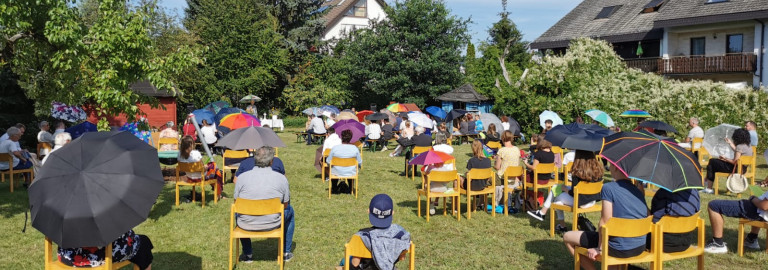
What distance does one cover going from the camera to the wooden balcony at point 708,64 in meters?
25.4

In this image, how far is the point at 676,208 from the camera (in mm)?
5945

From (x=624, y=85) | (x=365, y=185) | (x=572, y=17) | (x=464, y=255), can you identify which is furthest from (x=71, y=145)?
(x=572, y=17)

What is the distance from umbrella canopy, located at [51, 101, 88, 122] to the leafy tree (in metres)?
17.8

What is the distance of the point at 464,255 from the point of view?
7.40m

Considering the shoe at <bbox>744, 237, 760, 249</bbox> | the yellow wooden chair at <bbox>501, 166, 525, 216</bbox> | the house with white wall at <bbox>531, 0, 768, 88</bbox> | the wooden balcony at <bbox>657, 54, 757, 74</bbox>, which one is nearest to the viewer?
the shoe at <bbox>744, 237, 760, 249</bbox>

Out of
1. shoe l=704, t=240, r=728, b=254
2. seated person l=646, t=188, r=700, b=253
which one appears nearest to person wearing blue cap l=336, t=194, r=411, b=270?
seated person l=646, t=188, r=700, b=253

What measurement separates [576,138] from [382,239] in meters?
6.66

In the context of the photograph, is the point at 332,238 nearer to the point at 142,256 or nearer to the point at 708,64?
the point at 142,256

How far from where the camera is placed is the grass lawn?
7023 millimetres

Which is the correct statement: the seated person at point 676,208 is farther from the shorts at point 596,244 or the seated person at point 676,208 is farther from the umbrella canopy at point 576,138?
the umbrella canopy at point 576,138

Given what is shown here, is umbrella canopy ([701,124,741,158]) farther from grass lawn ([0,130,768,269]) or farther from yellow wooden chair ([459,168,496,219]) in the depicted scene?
yellow wooden chair ([459,168,496,219])

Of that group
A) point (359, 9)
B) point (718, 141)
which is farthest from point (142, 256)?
point (359, 9)

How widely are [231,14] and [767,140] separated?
27634 millimetres

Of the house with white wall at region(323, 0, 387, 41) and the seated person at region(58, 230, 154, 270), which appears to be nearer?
the seated person at region(58, 230, 154, 270)
